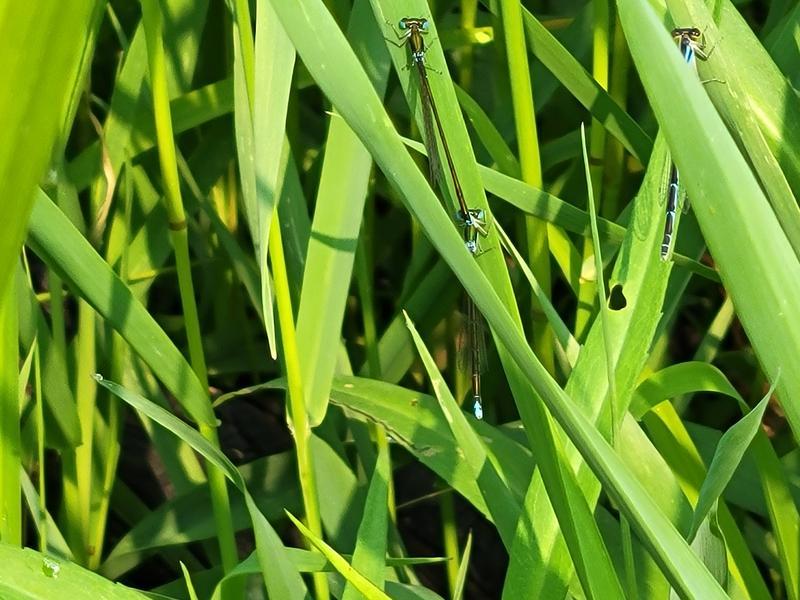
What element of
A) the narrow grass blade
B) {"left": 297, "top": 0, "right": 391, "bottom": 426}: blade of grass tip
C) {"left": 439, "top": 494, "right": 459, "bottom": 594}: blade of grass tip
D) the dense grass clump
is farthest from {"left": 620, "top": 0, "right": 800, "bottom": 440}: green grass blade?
{"left": 439, "top": 494, "right": 459, "bottom": 594}: blade of grass tip

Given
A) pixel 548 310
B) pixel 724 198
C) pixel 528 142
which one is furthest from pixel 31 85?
pixel 528 142

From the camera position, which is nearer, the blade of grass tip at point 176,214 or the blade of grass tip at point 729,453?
the blade of grass tip at point 729,453

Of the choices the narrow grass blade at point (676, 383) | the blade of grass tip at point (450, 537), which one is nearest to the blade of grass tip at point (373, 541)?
the narrow grass blade at point (676, 383)

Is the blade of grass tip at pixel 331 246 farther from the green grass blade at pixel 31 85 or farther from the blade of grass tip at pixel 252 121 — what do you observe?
the green grass blade at pixel 31 85

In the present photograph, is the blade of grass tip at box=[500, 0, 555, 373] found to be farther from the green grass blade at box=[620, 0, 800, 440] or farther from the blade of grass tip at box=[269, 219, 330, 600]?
the green grass blade at box=[620, 0, 800, 440]

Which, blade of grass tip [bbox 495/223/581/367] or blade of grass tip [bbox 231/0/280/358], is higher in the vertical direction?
blade of grass tip [bbox 231/0/280/358]

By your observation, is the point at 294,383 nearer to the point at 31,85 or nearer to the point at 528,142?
the point at 528,142
